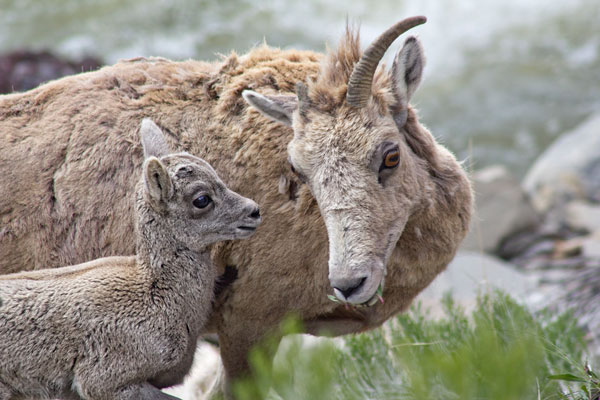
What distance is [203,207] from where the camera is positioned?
18.4 feet

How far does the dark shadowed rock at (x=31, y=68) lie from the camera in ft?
49.8

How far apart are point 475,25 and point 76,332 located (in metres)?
19.3

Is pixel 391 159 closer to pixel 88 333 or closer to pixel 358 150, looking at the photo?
pixel 358 150

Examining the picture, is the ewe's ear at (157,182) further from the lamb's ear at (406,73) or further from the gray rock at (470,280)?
the gray rock at (470,280)

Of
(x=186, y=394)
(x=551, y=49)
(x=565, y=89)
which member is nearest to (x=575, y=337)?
(x=186, y=394)

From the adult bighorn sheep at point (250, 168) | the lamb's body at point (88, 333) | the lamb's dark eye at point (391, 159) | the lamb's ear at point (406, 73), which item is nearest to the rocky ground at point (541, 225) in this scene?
the adult bighorn sheep at point (250, 168)

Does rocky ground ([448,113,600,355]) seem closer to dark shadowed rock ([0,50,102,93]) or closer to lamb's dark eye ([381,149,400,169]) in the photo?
lamb's dark eye ([381,149,400,169])

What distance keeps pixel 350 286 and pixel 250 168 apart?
1603mm

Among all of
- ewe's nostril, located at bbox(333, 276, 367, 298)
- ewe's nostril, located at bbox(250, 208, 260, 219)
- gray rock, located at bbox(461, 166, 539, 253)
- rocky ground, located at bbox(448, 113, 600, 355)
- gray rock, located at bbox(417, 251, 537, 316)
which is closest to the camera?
ewe's nostril, located at bbox(333, 276, 367, 298)

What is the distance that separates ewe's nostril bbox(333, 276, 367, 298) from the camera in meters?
5.13

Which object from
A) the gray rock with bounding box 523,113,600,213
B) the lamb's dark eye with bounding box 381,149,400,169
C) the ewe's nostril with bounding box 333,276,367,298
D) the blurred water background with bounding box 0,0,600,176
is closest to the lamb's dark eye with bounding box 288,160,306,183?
the lamb's dark eye with bounding box 381,149,400,169

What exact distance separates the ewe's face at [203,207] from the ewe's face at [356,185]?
1.83ft

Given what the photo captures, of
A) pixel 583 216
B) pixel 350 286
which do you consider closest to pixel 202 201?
pixel 350 286

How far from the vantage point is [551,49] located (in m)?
21.2
